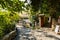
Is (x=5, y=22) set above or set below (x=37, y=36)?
above

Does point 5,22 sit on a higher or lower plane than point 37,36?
higher

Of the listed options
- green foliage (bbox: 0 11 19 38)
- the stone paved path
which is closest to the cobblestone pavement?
the stone paved path

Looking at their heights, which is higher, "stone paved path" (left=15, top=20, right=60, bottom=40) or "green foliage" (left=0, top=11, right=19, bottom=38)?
"green foliage" (left=0, top=11, right=19, bottom=38)

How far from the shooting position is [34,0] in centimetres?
523

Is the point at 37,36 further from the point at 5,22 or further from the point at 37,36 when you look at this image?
the point at 5,22

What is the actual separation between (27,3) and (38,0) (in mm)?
633

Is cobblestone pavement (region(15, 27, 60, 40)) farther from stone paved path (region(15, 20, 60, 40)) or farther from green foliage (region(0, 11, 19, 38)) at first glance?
green foliage (region(0, 11, 19, 38))

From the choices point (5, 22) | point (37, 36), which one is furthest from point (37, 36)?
point (5, 22)

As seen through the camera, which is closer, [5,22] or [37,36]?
[5,22]

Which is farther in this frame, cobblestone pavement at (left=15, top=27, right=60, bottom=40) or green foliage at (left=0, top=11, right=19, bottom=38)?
cobblestone pavement at (left=15, top=27, right=60, bottom=40)

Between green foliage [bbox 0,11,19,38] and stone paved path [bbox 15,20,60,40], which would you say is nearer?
green foliage [bbox 0,11,19,38]

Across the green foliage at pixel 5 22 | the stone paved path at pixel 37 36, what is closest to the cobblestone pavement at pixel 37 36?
the stone paved path at pixel 37 36

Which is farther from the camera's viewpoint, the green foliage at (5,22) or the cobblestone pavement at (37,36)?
the cobblestone pavement at (37,36)

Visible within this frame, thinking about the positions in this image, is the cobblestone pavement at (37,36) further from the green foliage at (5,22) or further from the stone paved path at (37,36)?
the green foliage at (5,22)
